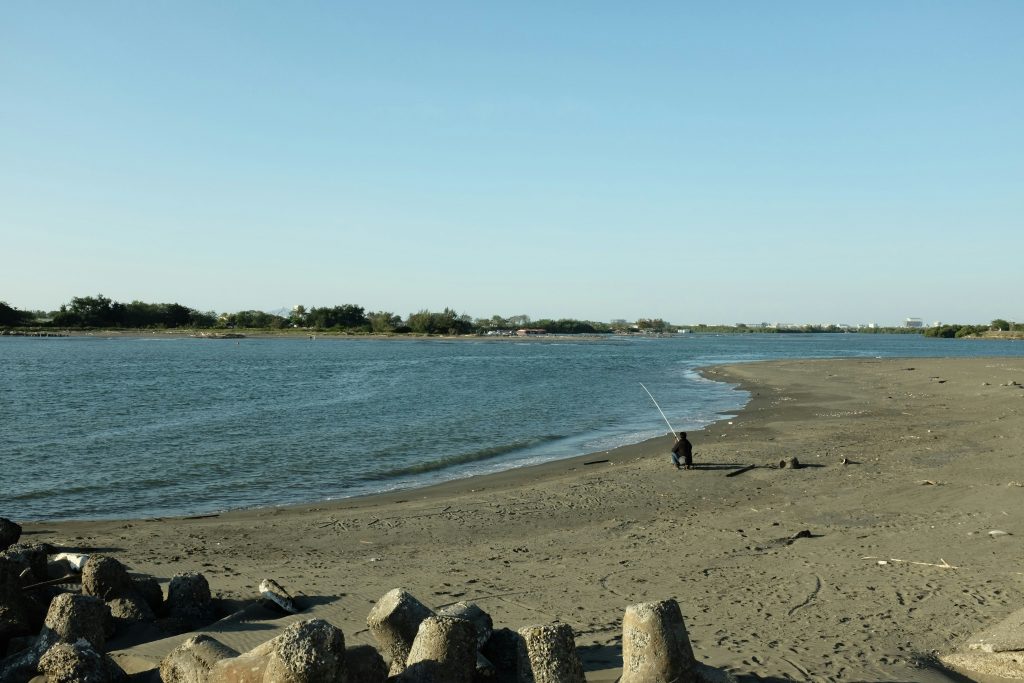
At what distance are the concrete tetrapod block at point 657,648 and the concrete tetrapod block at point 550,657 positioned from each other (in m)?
0.40

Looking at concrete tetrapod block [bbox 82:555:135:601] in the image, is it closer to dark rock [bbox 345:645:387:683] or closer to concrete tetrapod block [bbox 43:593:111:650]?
concrete tetrapod block [bbox 43:593:111:650]

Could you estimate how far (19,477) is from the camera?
18.0 metres

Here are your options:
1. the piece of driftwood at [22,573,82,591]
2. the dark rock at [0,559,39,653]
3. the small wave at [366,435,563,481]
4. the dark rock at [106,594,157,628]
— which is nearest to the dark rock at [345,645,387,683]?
the dark rock at [106,594,157,628]

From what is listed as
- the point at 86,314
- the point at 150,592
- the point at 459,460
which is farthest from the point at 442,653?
the point at 86,314

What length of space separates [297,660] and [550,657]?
1.75 m

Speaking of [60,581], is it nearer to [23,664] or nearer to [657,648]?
[23,664]

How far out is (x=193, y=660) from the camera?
538cm

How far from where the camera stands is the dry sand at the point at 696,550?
7.00 metres

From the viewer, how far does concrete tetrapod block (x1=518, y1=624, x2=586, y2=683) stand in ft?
17.5

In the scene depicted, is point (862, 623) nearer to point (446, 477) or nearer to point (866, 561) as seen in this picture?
point (866, 561)

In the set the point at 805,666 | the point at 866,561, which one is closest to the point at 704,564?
the point at 866,561

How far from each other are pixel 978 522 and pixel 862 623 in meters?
4.92

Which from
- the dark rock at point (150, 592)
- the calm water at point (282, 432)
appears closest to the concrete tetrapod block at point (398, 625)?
the dark rock at point (150, 592)

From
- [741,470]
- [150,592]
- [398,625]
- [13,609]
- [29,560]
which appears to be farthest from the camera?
[741,470]
